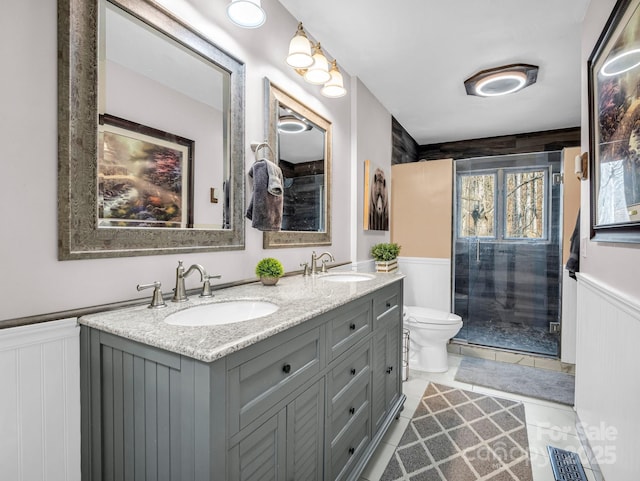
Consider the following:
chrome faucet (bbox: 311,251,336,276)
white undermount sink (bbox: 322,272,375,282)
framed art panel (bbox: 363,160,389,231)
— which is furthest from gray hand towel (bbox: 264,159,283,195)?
framed art panel (bbox: 363,160,389,231)

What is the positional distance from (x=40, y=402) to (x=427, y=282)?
3197mm

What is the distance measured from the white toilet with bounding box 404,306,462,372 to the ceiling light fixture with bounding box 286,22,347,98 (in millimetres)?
1937

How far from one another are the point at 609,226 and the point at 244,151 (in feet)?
5.24

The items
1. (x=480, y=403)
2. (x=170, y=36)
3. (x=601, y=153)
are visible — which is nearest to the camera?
(x=170, y=36)

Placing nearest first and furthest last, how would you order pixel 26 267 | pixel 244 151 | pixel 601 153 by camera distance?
1. pixel 26 267
2. pixel 601 153
3. pixel 244 151

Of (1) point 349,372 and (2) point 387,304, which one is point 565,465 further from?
(1) point 349,372

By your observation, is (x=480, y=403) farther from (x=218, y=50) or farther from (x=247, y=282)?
(x=218, y=50)

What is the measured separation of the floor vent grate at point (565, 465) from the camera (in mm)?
1549

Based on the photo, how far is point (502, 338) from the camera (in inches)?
127

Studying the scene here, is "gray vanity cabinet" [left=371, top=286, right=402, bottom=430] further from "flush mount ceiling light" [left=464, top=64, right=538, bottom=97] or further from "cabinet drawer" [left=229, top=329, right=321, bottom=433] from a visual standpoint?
"flush mount ceiling light" [left=464, top=64, right=538, bottom=97]

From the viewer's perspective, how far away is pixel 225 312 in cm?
127

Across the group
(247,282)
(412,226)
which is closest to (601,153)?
(247,282)

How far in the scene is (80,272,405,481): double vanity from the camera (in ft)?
2.49

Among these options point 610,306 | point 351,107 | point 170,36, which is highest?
point 351,107
